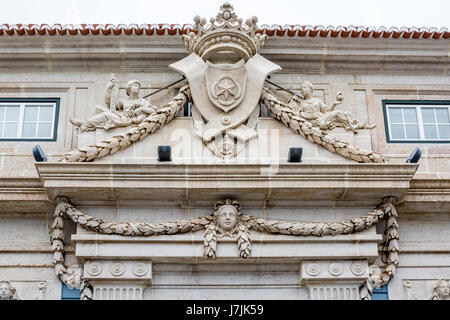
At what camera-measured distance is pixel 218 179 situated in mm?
9938

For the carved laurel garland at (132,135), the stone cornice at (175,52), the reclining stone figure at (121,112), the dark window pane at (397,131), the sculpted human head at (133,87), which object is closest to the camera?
the carved laurel garland at (132,135)

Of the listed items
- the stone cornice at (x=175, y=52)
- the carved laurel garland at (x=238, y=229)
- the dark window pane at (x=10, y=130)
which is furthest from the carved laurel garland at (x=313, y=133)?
the dark window pane at (x=10, y=130)

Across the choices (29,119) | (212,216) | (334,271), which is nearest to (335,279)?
(334,271)

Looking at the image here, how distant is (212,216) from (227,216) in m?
0.22

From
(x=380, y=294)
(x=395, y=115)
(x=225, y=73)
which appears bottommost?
(x=380, y=294)

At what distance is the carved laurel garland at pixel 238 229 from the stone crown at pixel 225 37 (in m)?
2.25

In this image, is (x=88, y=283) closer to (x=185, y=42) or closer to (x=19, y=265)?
(x=19, y=265)

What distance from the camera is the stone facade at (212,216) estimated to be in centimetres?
984

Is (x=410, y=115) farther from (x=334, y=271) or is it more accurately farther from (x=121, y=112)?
(x=121, y=112)

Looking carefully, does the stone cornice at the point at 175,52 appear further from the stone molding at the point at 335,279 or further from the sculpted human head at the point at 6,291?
the sculpted human head at the point at 6,291

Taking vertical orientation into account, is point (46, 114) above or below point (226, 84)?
below

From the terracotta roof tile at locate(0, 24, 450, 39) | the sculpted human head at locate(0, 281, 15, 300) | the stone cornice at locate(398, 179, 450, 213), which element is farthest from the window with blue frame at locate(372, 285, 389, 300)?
the sculpted human head at locate(0, 281, 15, 300)

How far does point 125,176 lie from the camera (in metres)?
9.88
